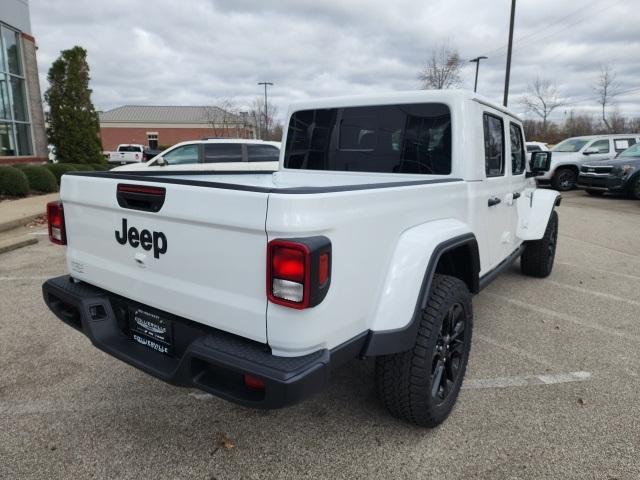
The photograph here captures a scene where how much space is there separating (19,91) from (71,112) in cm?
272

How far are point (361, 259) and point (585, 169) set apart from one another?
1541 cm

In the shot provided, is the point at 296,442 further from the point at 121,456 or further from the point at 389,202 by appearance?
the point at 389,202

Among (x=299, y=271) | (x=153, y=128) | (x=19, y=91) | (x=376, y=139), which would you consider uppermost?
(x=153, y=128)

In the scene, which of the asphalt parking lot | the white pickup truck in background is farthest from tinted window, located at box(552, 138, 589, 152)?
the white pickup truck in background

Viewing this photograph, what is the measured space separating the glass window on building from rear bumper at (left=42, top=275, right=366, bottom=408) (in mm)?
15957

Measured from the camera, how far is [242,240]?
1.87 m

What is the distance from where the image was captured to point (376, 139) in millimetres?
3420

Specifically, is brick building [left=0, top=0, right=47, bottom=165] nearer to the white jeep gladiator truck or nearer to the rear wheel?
the white jeep gladiator truck

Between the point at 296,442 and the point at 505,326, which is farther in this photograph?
the point at 505,326

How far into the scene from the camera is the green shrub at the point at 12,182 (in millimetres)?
11148

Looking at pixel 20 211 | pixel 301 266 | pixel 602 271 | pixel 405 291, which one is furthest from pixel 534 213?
pixel 20 211

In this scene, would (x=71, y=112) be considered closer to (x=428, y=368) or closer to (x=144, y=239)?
(x=144, y=239)

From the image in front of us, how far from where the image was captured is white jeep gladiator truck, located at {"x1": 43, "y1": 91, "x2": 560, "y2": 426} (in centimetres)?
182

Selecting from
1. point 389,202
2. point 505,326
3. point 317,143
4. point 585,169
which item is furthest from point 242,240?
point 585,169
